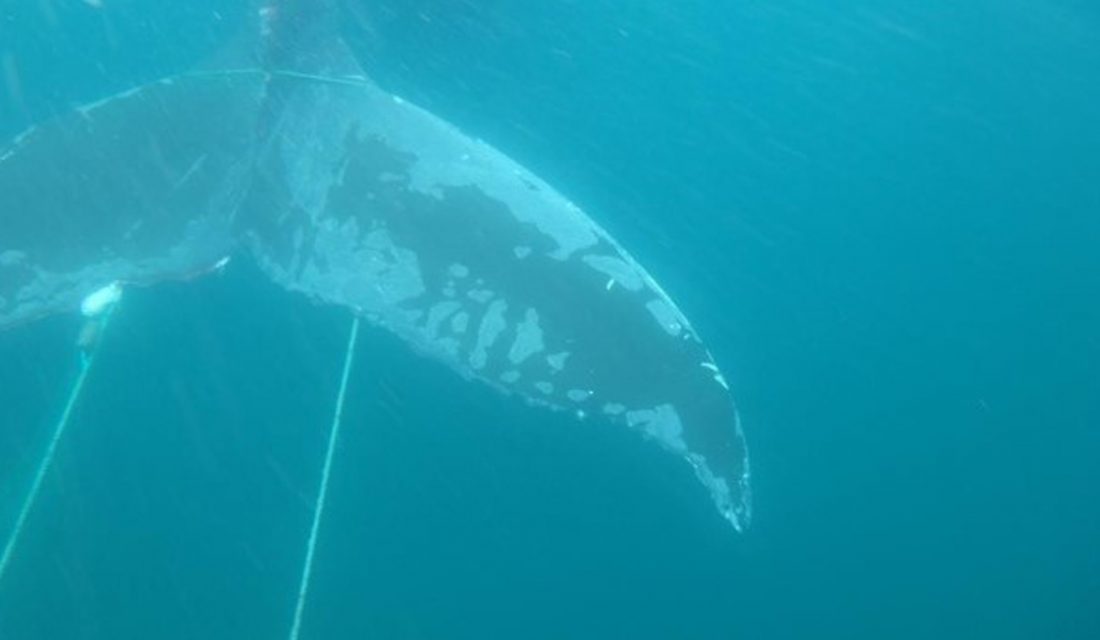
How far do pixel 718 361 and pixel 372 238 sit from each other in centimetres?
324

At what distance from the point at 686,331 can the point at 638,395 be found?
0.29 meters

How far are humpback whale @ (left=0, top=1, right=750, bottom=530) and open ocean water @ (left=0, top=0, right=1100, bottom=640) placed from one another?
0.34 m

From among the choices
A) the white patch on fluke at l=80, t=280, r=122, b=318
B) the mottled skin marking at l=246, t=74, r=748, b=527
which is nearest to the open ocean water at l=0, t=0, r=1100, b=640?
the mottled skin marking at l=246, t=74, r=748, b=527

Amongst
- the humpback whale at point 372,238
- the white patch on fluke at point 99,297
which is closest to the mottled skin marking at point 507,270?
the humpback whale at point 372,238

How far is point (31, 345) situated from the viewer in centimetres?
491

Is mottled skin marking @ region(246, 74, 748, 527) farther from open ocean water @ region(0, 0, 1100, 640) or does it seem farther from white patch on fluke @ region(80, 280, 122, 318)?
white patch on fluke @ region(80, 280, 122, 318)

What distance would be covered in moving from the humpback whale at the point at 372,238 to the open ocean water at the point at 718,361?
0.34 metres

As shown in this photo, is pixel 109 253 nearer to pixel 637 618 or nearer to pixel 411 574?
pixel 411 574

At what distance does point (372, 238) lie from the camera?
3.33 meters

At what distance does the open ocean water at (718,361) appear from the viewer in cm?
484

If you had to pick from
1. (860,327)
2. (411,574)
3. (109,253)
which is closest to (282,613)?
(411,574)

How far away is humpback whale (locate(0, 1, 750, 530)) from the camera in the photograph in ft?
9.90

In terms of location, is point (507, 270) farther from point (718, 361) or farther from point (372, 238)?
point (718, 361)

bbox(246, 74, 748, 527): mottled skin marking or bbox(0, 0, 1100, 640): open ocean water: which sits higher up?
bbox(246, 74, 748, 527): mottled skin marking
